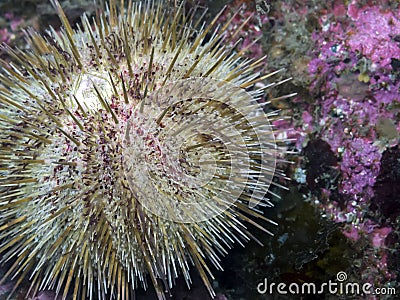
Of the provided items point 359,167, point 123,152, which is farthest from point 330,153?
point 123,152

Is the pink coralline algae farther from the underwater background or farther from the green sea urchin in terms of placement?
the green sea urchin

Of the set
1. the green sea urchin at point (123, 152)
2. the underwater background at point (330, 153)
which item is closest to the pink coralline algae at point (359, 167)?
the underwater background at point (330, 153)

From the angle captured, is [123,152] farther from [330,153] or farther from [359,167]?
[359,167]

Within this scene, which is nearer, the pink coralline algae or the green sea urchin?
the green sea urchin

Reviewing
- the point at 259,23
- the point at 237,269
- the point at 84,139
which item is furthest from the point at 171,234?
the point at 259,23

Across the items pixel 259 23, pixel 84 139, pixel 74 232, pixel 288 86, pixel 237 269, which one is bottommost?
pixel 237 269

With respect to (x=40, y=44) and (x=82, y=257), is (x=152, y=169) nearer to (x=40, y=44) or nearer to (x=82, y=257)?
(x=82, y=257)

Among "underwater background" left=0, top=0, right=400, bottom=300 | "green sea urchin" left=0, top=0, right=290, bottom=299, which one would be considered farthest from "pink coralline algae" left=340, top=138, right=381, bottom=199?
"green sea urchin" left=0, top=0, right=290, bottom=299

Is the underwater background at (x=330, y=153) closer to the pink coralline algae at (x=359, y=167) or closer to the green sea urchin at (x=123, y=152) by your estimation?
the pink coralline algae at (x=359, y=167)
